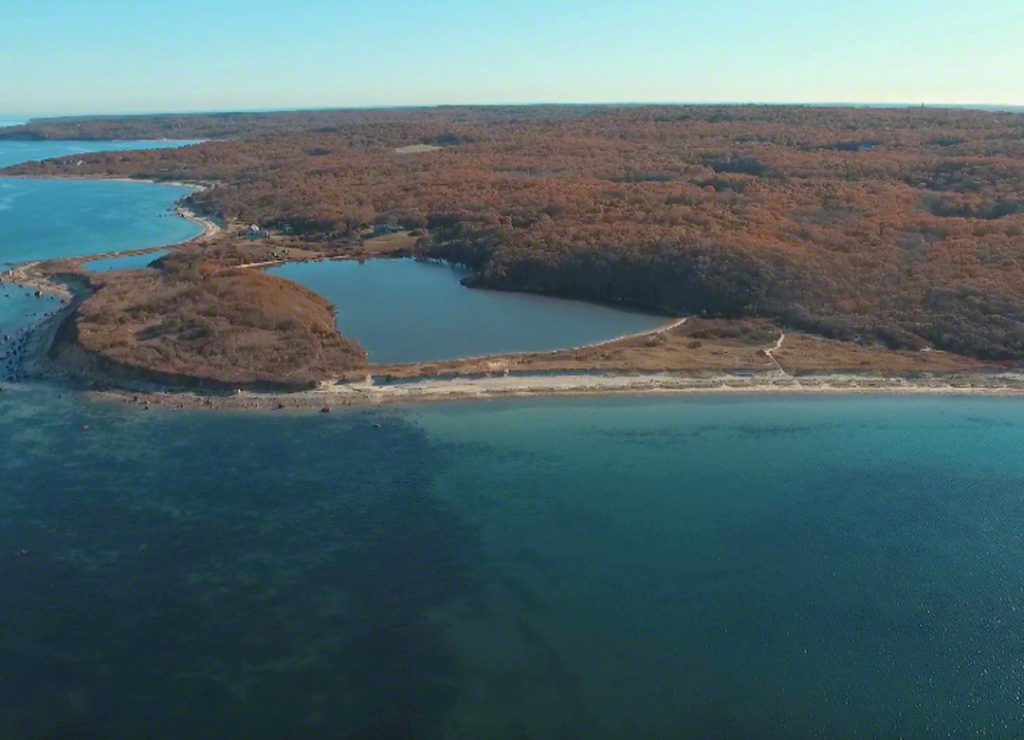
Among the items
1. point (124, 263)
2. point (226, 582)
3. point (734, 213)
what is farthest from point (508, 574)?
point (124, 263)

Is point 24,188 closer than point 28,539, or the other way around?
point 28,539

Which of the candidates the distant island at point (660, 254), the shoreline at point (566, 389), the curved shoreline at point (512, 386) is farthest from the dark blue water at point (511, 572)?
the distant island at point (660, 254)

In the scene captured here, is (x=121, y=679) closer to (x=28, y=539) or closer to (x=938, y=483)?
(x=28, y=539)

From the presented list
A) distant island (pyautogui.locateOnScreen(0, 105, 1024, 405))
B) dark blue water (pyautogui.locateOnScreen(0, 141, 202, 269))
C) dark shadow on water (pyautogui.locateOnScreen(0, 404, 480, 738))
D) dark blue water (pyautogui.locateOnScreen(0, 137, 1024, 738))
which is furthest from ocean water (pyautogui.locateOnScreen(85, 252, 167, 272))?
dark shadow on water (pyautogui.locateOnScreen(0, 404, 480, 738))

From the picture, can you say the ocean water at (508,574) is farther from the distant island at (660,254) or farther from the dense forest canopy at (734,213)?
the dense forest canopy at (734,213)

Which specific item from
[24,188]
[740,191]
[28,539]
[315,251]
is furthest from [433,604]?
[24,188]

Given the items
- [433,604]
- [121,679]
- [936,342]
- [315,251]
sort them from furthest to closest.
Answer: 1. [315,251]
2. [936,342]
3. [433,604]
4. [121,679]

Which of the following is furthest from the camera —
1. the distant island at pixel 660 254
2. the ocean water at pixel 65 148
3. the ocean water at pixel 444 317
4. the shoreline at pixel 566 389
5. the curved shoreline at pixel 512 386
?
the ocean water at pixel 65 148

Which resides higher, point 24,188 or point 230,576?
point 24,188
